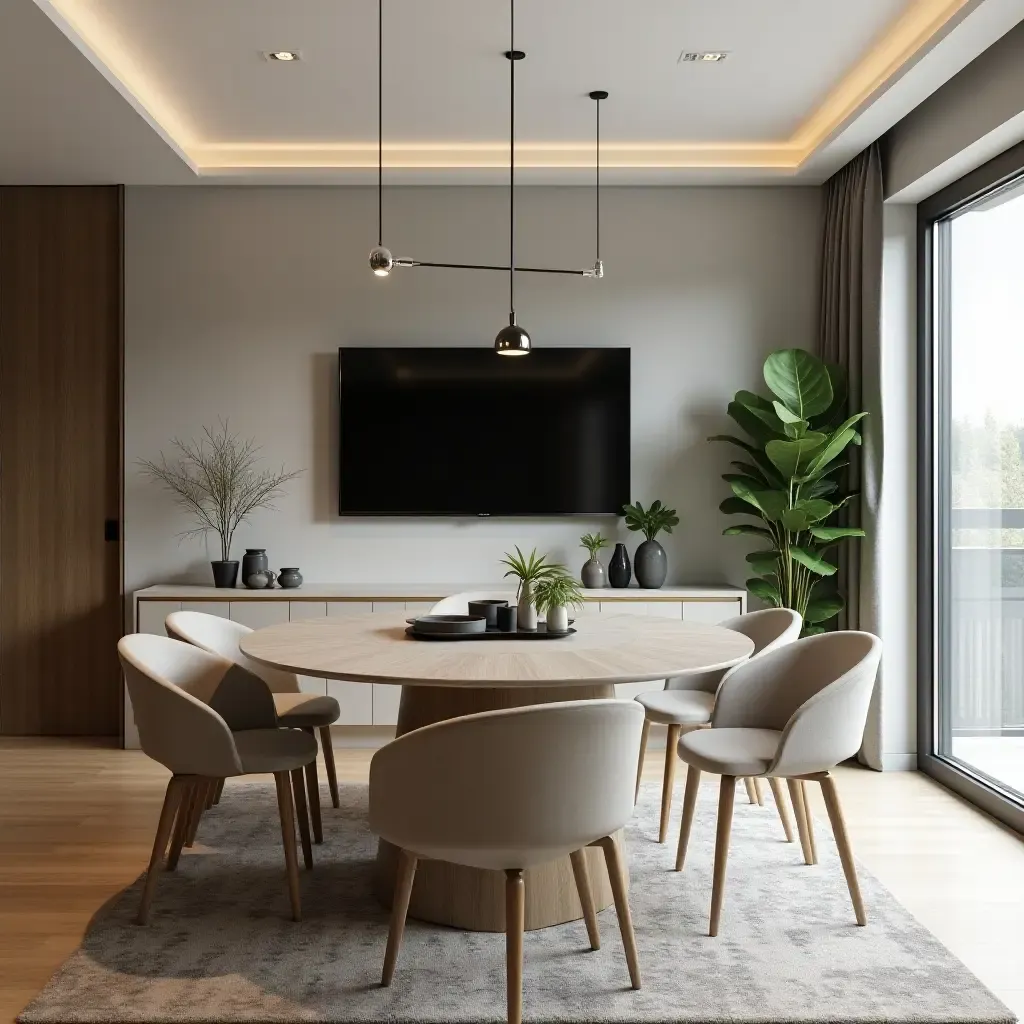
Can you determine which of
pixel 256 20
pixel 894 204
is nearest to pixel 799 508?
pixel 894 204

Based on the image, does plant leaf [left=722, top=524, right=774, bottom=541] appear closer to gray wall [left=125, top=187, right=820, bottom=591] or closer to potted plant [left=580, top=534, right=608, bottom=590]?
gray wall [left=125, top=187, right=820, bottom=591]

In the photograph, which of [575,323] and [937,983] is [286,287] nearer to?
[575,323]

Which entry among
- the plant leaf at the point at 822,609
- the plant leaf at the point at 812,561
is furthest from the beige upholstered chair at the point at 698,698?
the plant leaf at the point at 822,609

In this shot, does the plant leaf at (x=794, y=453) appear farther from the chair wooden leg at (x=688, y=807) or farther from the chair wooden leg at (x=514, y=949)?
the chair wooden leg at (x=514, y=949)

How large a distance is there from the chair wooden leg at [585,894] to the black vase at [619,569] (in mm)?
2522

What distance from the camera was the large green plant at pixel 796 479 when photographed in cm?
464

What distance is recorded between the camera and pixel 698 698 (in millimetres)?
3752

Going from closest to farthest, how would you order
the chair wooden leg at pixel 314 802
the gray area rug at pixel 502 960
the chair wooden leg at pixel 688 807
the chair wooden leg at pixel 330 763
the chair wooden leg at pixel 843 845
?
the gray area rug at pixel 502 960
the chair wooden leg at pixel 843 845
the chair wooden leg at pixel 688 807
the chair wooden leg at pixel 314 802
the chair wooden leg at pixel 330 763

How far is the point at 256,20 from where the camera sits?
3748 millimetres

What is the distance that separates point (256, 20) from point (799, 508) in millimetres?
2859

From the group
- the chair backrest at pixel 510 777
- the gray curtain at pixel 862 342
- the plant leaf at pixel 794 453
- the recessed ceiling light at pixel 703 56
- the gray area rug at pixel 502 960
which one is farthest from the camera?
the gray curtain at pixel 862 342

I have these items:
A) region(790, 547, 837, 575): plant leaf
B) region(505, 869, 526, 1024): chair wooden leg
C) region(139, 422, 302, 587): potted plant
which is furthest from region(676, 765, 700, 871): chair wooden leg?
region(139, 422, 302, 587): potted plant

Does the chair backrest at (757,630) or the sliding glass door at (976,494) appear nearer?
the chair backrest at (757,630)

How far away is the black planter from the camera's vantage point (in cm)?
510
